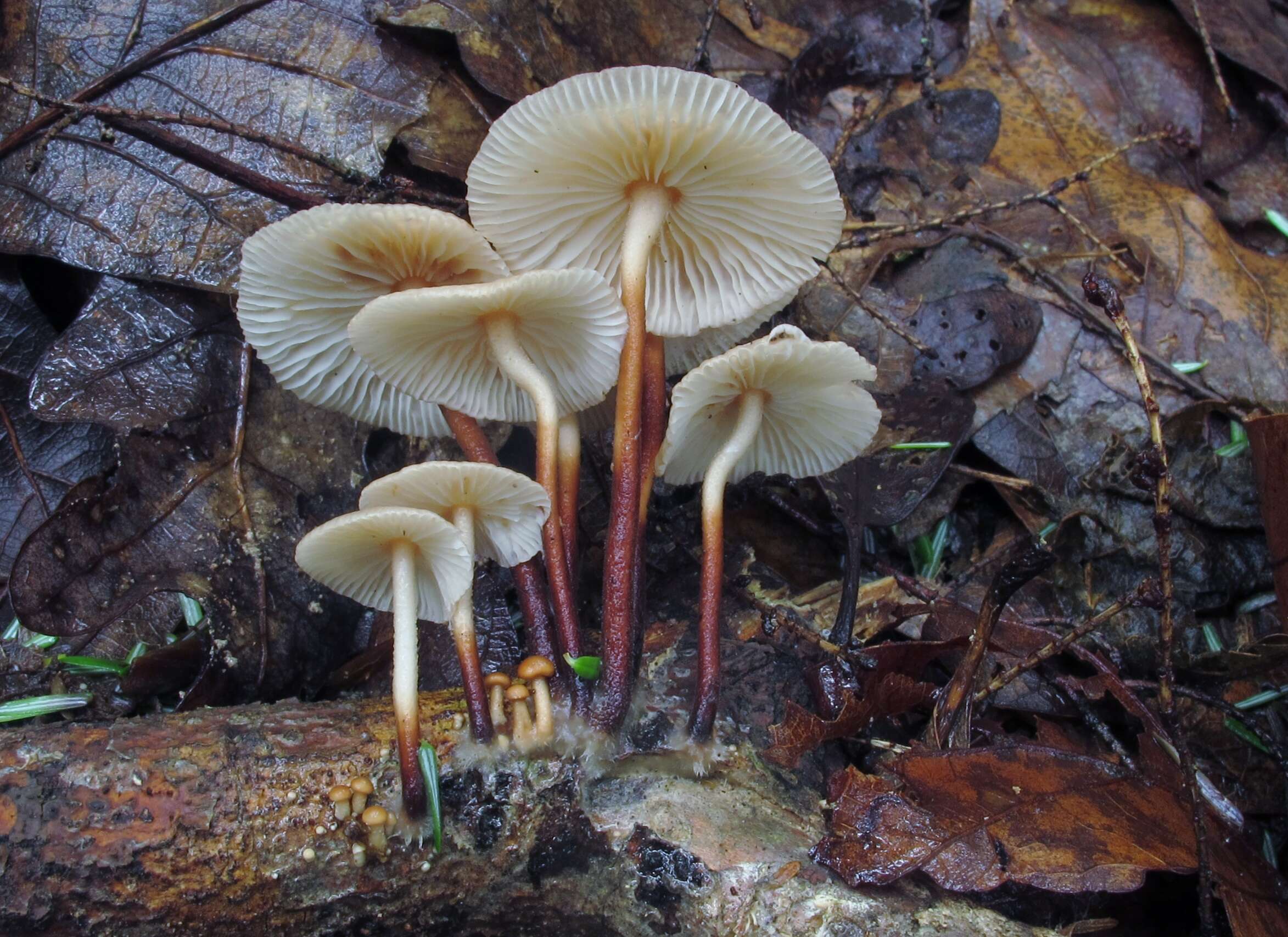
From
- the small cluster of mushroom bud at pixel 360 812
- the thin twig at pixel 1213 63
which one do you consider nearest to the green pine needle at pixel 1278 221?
the thin twig at pixel 1213 63

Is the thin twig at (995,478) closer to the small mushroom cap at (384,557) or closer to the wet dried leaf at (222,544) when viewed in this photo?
the small mushroom cap at (384,557)

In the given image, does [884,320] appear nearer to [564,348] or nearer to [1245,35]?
[564,348]

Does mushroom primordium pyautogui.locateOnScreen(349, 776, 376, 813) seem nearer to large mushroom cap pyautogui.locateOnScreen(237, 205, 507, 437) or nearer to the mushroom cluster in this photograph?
the mushroom cluster

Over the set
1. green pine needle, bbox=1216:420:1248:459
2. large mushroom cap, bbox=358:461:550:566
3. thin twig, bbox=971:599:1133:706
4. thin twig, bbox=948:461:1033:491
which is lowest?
thin twig, bbox=971:599:1133:706

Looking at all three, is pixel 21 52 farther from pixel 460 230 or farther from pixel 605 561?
pixel 605 561

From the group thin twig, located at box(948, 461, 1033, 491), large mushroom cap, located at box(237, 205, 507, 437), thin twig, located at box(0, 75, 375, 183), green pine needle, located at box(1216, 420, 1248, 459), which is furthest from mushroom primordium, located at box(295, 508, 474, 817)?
green pine needle, located at box(1216, 420, 1248, 459)

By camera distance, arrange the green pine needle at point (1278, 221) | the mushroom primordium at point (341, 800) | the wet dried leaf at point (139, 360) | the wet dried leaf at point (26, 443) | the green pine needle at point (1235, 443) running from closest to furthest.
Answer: the mushroom primordium at point (341, 800) < the wet dried leaf at point (139, 360) < the wet dried leaf at point (26, 443) < the green pine needle at point (1235, 443) < the green pine needle at point (1278, 221)
